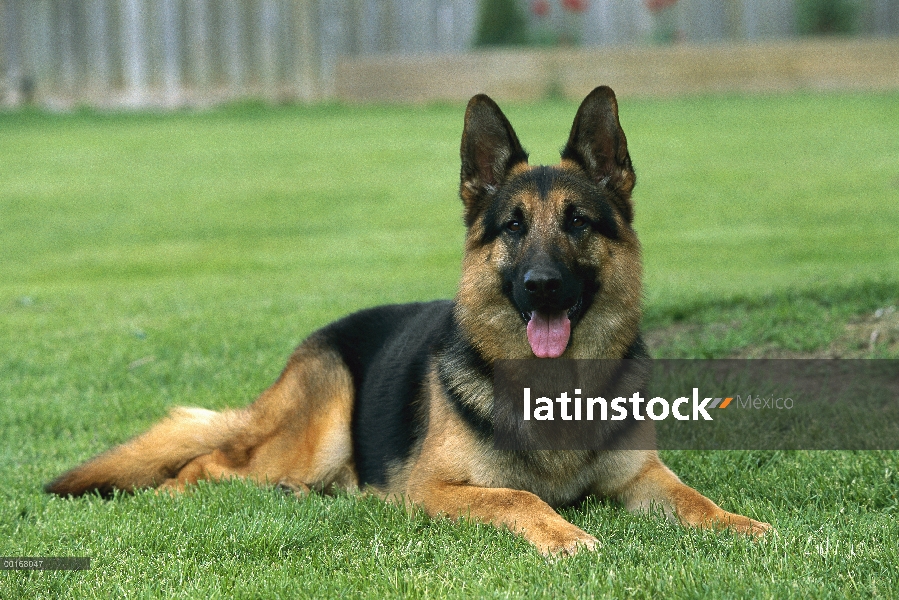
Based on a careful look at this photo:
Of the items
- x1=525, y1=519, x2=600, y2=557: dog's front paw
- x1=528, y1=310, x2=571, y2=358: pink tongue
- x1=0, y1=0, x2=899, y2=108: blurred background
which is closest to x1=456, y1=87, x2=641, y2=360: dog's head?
x1=528, y1=310, x2=571, y2=358: pink tongue

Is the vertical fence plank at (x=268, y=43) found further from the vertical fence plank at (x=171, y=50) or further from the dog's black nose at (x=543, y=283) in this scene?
the dog's black nose at (x=543, y=283)

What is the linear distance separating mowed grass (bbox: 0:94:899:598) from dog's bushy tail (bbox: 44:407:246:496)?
0.63 feet

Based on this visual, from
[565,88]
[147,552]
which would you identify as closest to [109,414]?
[147,552]

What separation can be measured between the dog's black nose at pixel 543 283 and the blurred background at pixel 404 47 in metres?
15.0

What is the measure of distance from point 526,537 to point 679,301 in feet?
13.4

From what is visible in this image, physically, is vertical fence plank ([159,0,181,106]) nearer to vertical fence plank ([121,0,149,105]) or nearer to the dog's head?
vertical fence plank ([121,0,149,105])

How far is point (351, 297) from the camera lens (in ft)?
30.2

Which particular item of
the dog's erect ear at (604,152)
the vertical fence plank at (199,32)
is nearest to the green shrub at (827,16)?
the vertical fence plank at (199,32)

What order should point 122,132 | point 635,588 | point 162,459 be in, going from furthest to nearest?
point 122,132 → point 162,459 → point 635,588

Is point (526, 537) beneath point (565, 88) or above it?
beneath

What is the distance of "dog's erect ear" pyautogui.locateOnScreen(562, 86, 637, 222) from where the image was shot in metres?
4.47

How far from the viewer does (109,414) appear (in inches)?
248

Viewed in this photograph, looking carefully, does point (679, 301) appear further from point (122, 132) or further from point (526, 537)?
point (122, 132)

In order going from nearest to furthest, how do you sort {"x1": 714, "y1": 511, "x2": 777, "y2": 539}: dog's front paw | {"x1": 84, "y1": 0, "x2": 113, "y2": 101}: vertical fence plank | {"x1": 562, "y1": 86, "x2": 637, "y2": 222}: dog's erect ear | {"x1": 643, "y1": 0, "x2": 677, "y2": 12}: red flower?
{"x1": 714, "y1": 511, "x2": 777, "y2": 539}: dog's front paw < {"x1": 562, "y1": 86, "x2": 637, "y2": 222}: dog's erect ear < {"x1": 84, "y1": 0, "x2": 113, "y2": 101}: vertical fence plank < {"x1": 643, "y1": 0, "x2": 677, "y2": 12}: red flower
